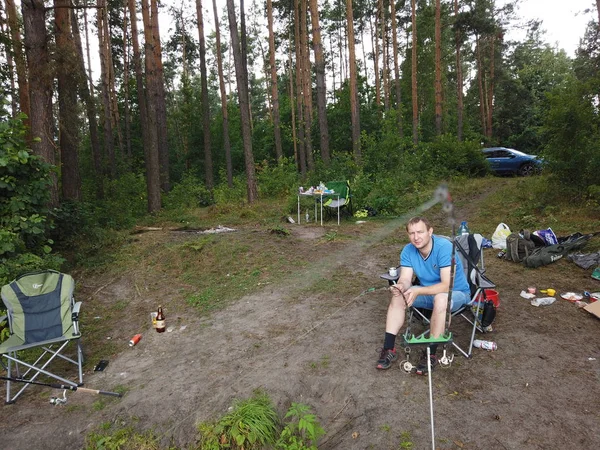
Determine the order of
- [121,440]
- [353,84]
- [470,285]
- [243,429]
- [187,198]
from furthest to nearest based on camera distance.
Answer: [353,84] → [187,198] → [470,285] → [121,440] → [243,429]

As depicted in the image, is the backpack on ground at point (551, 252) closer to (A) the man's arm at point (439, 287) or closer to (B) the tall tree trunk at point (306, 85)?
(A) the man's arm at point (439, 287)

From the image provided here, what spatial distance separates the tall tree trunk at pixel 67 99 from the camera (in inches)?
263

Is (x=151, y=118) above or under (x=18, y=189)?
above

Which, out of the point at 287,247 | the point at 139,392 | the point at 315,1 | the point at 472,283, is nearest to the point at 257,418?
the point at 139,392

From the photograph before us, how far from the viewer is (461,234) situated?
4.03 meters

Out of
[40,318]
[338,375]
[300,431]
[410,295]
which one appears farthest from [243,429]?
[40,318]

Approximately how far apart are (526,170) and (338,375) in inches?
553

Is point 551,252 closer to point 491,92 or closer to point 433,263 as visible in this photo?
point 433,263

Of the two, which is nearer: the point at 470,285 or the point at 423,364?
the point at 423,364

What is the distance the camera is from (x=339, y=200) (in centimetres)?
874

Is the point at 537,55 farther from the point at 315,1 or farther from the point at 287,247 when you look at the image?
the point at 287,247

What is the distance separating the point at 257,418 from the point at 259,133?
24358 millimetres

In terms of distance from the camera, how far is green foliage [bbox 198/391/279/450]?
2467 millimetres

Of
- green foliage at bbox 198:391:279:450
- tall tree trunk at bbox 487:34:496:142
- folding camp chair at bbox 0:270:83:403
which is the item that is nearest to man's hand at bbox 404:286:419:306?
green foliage at bbox 198:391:279:450
